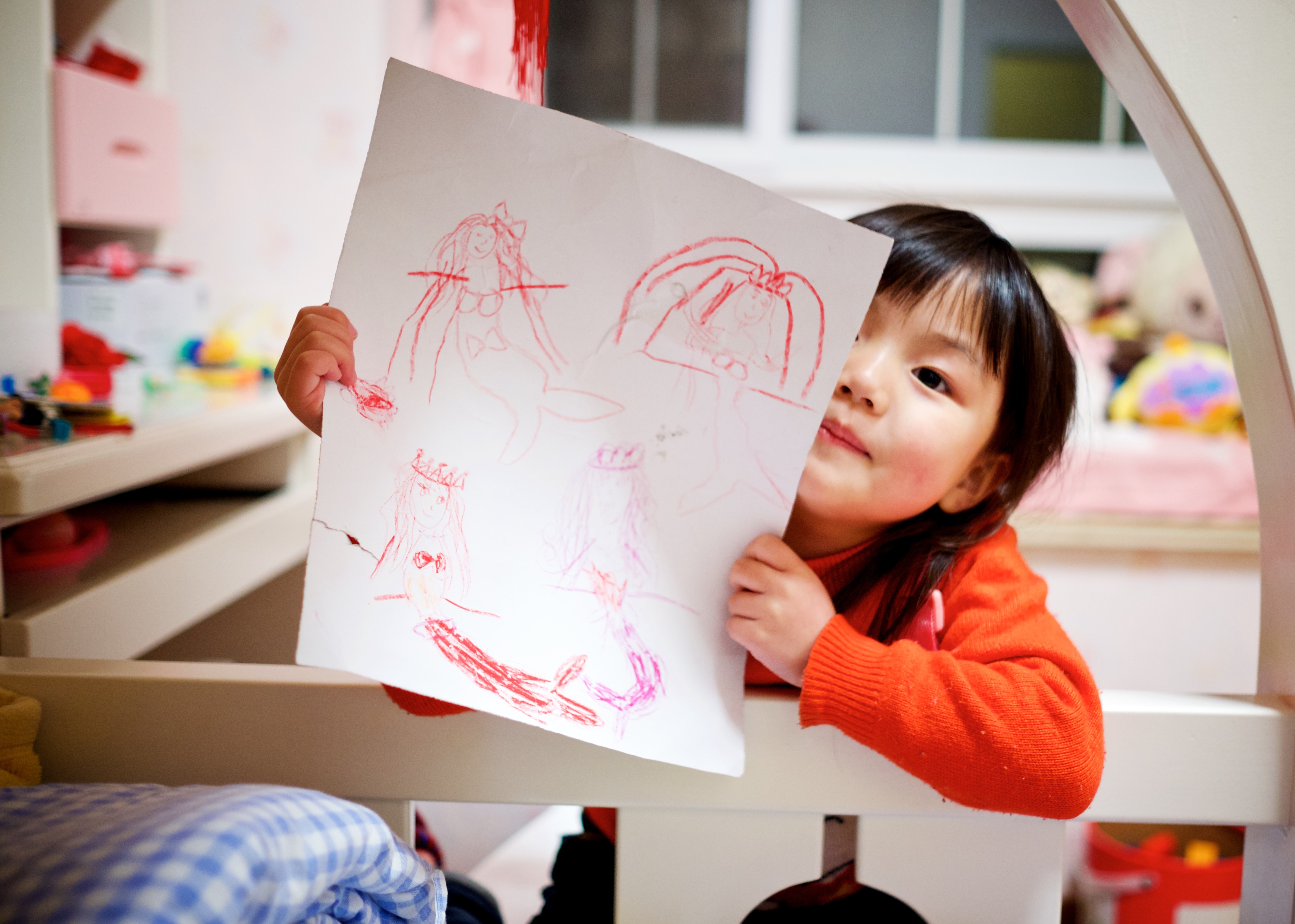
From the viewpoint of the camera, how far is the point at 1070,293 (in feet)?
6.69

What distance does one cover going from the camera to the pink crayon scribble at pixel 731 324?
0.44 meters

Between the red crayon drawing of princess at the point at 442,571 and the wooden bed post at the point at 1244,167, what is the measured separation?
39 centimetres

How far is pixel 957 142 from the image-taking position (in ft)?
7.03

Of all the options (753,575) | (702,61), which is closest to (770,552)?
(753,575)

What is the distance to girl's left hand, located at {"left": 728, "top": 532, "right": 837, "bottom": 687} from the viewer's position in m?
0.47

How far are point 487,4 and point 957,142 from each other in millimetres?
1110

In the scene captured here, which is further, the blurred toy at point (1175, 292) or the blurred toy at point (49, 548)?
the blurred toy at point (1175, 292)

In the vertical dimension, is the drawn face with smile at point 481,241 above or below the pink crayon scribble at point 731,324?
above

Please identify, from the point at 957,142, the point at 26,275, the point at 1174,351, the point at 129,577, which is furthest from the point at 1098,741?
→ the point at 957,142

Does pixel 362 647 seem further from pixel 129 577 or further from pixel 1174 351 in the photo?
pixel 1174 351

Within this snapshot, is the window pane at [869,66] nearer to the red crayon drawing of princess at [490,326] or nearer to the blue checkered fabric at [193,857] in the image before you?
the red crayon drawing of princess at [490,326]

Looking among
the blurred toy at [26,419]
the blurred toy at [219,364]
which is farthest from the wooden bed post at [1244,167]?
the blurred toy at [219,364]

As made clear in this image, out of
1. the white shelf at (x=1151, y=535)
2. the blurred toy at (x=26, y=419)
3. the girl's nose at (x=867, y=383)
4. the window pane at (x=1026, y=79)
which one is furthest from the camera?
the window pane at (x=1026, y=79)

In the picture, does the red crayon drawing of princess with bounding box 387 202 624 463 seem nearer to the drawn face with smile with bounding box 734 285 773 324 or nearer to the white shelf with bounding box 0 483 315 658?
the drawn face with smile with bounding box 734 285 773 324
